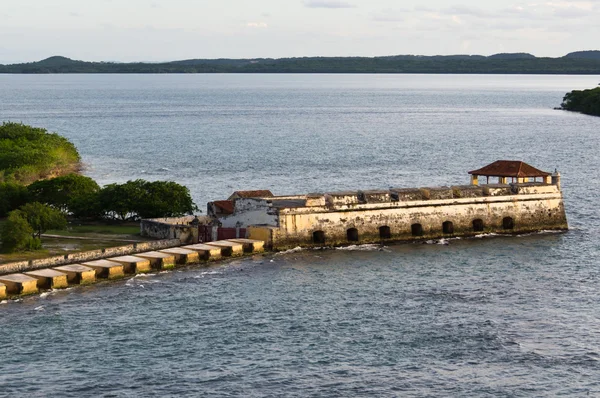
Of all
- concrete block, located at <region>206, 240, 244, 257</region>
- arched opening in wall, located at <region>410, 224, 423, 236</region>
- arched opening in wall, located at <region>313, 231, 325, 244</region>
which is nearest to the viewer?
concrete block, located at <region>206, 240, 244, 257</region>

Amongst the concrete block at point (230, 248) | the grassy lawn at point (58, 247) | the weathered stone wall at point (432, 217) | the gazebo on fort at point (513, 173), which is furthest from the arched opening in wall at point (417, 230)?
the grassy lawn at point (58, 247)

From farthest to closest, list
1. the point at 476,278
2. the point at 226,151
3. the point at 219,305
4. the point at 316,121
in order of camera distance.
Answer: the point at 316,121, the point at 226,151, the point at 476,278, the point at 219,305

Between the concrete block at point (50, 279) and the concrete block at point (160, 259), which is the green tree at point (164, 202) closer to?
the concrete block at point (160, 259)

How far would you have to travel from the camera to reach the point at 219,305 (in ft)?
162

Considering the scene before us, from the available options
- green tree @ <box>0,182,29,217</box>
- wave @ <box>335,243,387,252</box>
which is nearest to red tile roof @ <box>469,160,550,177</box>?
wave @ <box>335,243,387,252</box>

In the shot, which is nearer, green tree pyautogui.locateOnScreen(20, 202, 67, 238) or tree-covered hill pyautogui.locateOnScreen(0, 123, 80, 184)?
green tree pyautogui.locateOnScreen(20, 202, 67, 238)

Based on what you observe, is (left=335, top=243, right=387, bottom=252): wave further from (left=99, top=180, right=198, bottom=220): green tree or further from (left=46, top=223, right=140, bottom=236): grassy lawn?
(left=46, top=223, right=140, bottom=236): grassy lawn

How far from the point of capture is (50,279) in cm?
5172

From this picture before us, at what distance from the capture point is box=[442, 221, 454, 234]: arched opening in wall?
6712 centimetres

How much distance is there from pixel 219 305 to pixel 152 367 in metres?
9.28

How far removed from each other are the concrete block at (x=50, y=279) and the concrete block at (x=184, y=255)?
7.43 m

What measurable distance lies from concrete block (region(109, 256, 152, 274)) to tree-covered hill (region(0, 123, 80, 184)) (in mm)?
A: 31090

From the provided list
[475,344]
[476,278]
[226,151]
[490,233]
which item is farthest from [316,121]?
[475,344]

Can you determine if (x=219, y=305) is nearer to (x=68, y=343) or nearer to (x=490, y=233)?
(x=68, y=343)
